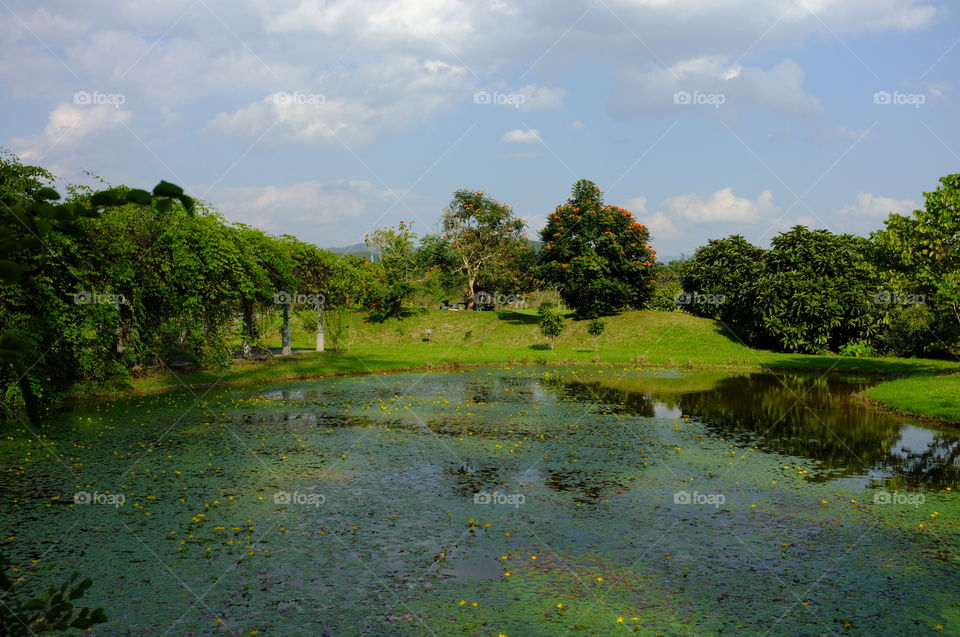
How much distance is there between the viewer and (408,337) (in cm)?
6169

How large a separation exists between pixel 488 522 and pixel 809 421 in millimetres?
16593

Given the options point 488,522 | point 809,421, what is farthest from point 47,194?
point 809,421

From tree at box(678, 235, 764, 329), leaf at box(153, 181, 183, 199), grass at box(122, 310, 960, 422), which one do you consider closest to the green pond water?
leaf at box(153, 181, 183, 199)

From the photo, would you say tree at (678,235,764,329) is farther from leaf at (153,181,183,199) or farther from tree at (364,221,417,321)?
leaf at (153,181,183,199)

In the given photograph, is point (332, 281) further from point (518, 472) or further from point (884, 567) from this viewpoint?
point (884, 567)

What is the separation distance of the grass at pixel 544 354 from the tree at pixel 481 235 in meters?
7.97

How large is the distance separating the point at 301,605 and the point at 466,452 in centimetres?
1001

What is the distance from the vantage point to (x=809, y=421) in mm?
25359

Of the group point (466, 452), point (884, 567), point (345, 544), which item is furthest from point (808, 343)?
point (345, 544)

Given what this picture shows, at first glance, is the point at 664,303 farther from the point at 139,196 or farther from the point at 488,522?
the point at 139,196

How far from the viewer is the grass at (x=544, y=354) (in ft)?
106

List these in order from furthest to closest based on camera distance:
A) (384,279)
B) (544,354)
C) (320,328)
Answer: (384,279) < (544,354) < (320,328)

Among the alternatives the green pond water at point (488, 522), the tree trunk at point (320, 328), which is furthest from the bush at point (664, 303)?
the green pond water at point (488, 522)

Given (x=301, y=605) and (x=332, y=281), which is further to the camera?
(x=332, y=281)
